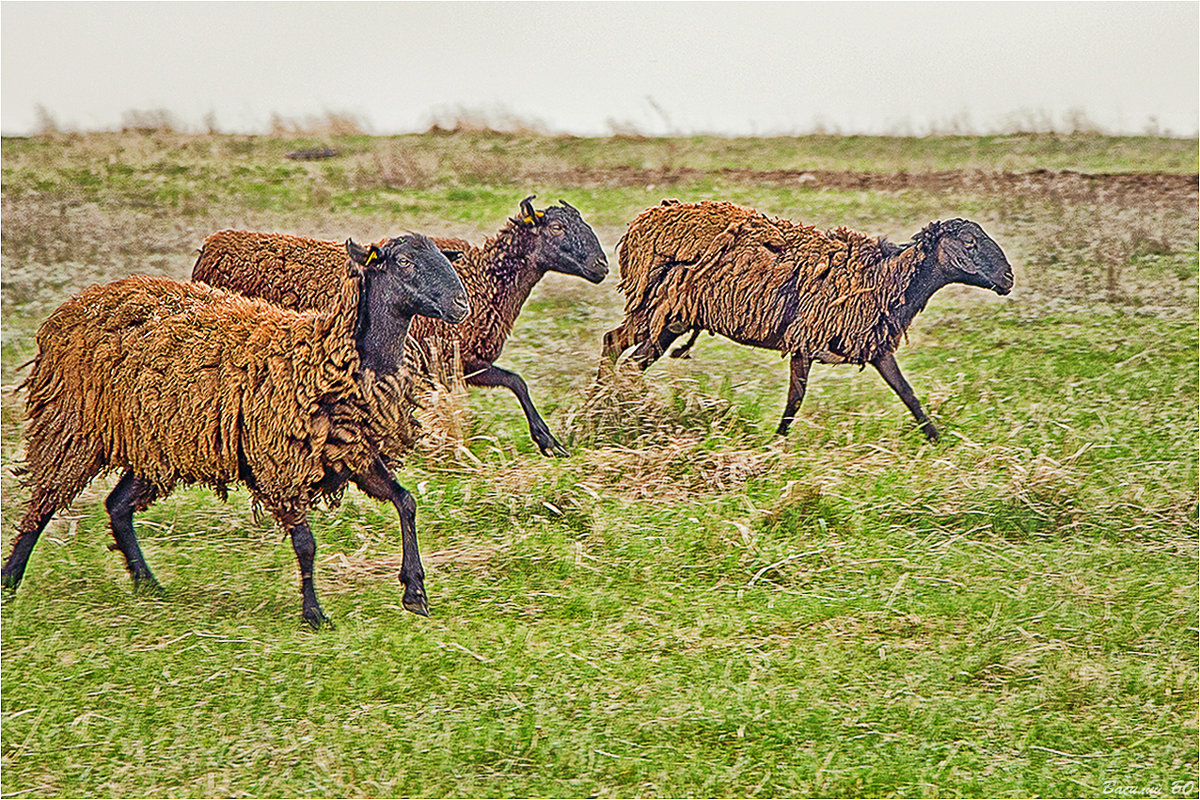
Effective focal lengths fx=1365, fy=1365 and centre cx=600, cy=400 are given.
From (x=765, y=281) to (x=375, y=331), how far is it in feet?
12.7

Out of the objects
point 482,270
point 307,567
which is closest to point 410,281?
point 307,567

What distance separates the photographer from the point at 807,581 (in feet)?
24.0

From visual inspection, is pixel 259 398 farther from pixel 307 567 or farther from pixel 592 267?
pixel 592 267

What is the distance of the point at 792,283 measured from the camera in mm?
9586

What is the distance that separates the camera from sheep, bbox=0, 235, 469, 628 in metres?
6.43

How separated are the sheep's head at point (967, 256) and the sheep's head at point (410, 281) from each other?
4.21 metres

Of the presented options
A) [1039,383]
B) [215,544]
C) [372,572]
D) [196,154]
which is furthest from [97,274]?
[1039,383]

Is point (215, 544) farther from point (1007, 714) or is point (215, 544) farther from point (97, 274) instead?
point (97, 274)

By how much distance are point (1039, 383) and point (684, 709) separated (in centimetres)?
582

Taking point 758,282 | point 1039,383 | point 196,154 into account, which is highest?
point 196,154

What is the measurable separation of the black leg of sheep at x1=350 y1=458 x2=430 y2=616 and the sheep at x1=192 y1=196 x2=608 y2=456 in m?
2.45

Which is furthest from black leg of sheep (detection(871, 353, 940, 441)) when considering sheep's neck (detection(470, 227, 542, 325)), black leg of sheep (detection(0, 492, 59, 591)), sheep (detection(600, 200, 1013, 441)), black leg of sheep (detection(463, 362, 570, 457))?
black leg of sheep (detection(0, 492, 59, 591))

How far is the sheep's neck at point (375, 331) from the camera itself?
6492mm

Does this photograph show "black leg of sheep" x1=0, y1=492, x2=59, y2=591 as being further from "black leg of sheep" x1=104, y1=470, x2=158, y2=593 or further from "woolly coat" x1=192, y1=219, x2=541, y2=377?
"woolly coat" x1=192, y1=219, x2=541, y2=377
